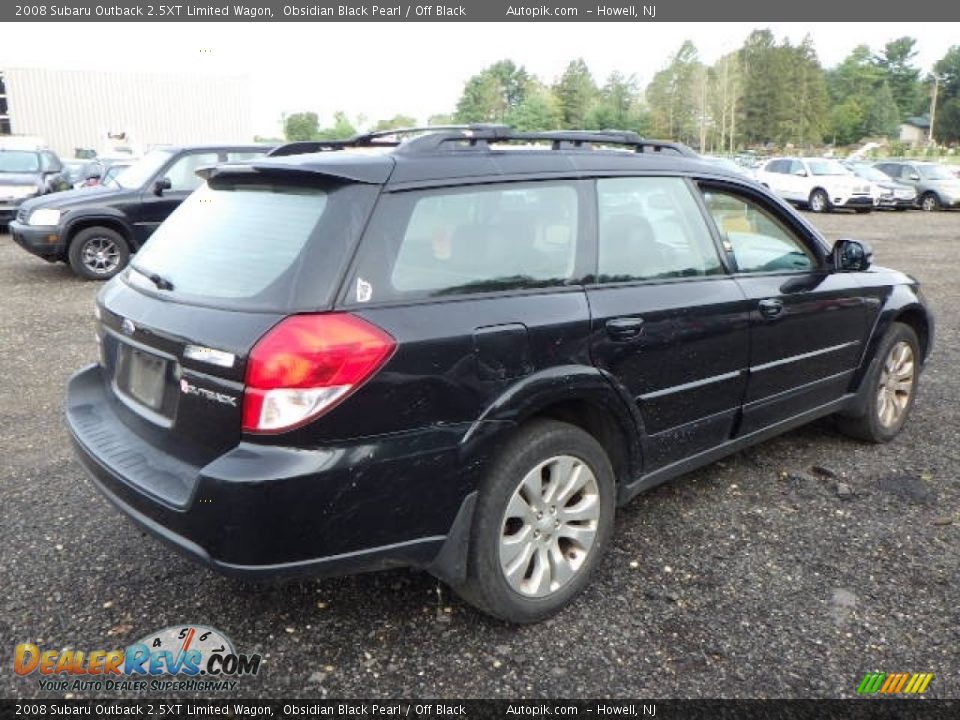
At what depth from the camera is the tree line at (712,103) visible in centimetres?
7338

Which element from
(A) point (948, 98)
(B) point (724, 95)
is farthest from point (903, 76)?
(B) point (724, 95)

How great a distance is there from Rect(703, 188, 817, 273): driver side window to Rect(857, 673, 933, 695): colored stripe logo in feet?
5.89

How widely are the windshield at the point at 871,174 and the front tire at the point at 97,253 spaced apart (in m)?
22.4

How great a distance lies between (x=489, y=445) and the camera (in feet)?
8.45

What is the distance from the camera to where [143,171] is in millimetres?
10344

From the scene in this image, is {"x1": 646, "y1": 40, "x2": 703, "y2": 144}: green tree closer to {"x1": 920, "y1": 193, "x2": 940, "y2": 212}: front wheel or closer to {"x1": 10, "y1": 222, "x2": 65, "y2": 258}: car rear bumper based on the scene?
→ {"x1": 920, "y1": 193, "x2": 940, "y2": 212}: front wheel

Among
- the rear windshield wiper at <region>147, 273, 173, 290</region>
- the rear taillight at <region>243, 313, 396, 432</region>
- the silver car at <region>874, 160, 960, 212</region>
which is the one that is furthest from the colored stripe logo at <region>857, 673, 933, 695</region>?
the silver car at <region>874, 160, 960, 212</region>

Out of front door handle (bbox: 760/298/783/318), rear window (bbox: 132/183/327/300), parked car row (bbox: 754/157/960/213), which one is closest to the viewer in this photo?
rear window (bbox: 132/183/327/300)

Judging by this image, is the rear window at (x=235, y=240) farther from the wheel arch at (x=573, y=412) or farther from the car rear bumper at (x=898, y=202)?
the car rear bumper at (x=898, y=202)

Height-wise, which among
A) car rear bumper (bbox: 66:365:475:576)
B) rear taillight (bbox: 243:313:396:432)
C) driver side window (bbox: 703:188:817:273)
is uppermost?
driver side window (bbox: 703:188:817:273)

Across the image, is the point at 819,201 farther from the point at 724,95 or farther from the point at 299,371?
the point at 724,95

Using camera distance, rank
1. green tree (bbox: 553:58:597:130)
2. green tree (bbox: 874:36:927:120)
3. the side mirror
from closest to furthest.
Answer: the side mirror → green tree (bbox: 553:58:597:130) → green tree (bbox: 874:36:927:120)

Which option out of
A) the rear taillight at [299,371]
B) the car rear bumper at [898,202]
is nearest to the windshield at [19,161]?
the rear taillight at [299,371]

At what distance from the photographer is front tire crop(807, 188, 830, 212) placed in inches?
929
